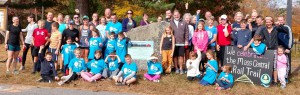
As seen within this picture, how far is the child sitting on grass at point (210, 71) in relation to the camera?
27.6 ft

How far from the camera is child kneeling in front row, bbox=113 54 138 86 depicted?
27.9ft

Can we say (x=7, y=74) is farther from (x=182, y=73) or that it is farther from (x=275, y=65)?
(x=275, y=65)

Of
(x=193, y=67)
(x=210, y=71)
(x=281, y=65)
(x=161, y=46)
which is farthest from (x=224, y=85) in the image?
(x=161, y=46)

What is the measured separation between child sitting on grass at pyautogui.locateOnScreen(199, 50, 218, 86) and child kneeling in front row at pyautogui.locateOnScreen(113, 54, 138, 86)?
1.63 meters

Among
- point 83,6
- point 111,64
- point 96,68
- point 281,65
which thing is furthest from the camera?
point 83,6

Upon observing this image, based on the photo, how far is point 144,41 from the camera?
10.1m

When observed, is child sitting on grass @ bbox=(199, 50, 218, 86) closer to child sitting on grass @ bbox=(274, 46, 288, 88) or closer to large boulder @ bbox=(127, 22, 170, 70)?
child sitting on grass @ bbox=(274, 46, 288, 88)

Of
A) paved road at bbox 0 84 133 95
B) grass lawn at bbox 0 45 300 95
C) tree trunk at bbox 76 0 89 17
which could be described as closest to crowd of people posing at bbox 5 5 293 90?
grass lawn at bbox 0 45 300 95

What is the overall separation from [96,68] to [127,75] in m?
0.90

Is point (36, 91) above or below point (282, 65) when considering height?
below

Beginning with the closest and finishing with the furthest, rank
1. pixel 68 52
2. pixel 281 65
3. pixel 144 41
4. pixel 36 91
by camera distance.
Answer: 1. pixel 36 91
2. pixel 281 65
3. pixel 68 52
4. pixel 144 41

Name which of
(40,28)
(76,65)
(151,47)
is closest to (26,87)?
(76,65)

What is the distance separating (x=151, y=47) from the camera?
10031 mm

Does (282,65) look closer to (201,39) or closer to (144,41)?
(201,39)
